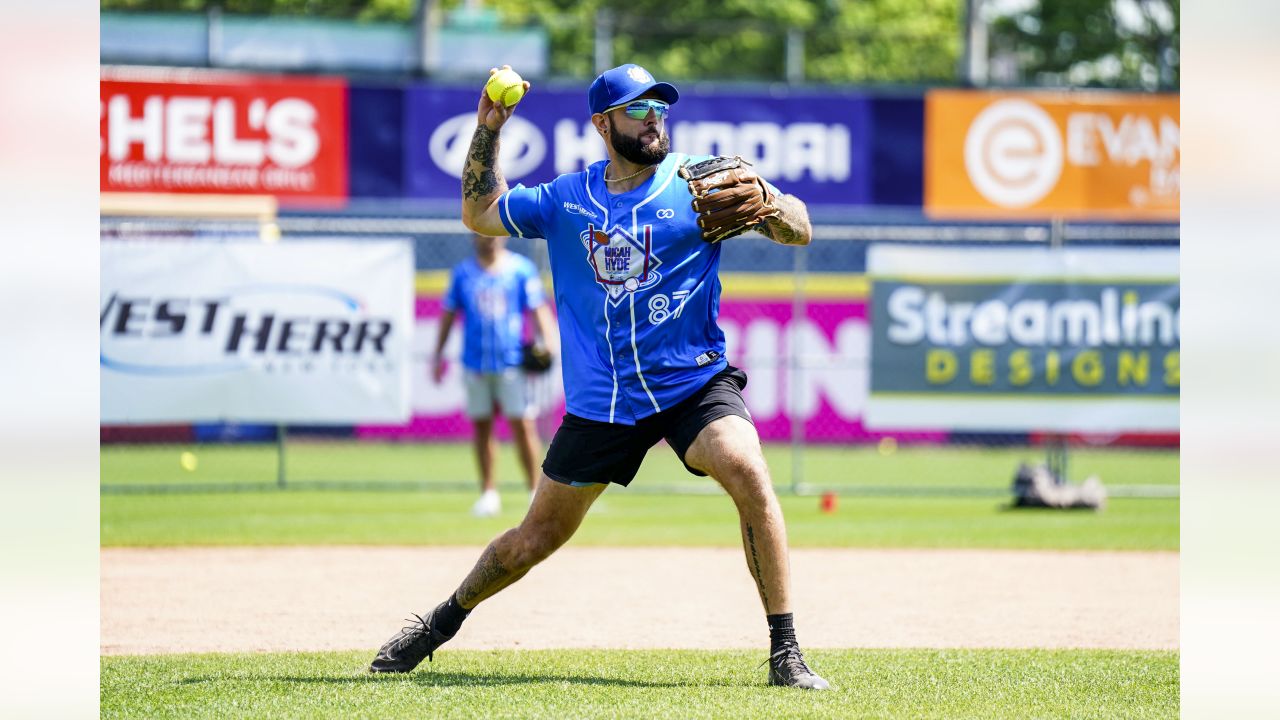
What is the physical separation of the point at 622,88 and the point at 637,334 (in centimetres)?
91

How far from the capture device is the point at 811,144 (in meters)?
20.9

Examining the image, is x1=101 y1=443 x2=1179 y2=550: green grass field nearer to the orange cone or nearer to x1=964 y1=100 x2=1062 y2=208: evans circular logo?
the orange cone

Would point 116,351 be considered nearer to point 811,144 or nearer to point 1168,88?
point 811,144

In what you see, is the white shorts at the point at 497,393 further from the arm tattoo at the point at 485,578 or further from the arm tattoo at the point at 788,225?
the arm tattoo at the point at 788,225

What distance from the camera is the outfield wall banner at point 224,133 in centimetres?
1991

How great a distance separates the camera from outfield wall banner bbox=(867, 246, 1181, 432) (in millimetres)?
14258

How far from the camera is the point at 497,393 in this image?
12.8m

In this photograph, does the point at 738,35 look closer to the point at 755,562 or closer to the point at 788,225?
the point at 788,225

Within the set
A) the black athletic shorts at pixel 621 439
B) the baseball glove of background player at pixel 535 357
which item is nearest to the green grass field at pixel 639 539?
the black athletic shorts at pixel 621 439

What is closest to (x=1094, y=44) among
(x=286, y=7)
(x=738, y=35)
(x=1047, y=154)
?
(x=1047, y=154)

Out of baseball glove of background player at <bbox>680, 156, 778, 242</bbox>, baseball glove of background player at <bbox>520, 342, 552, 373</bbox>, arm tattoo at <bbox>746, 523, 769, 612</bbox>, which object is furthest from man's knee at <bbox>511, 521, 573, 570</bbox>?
baseball glove of background player at <bbox>520, 342, 552, 373</bbox>
